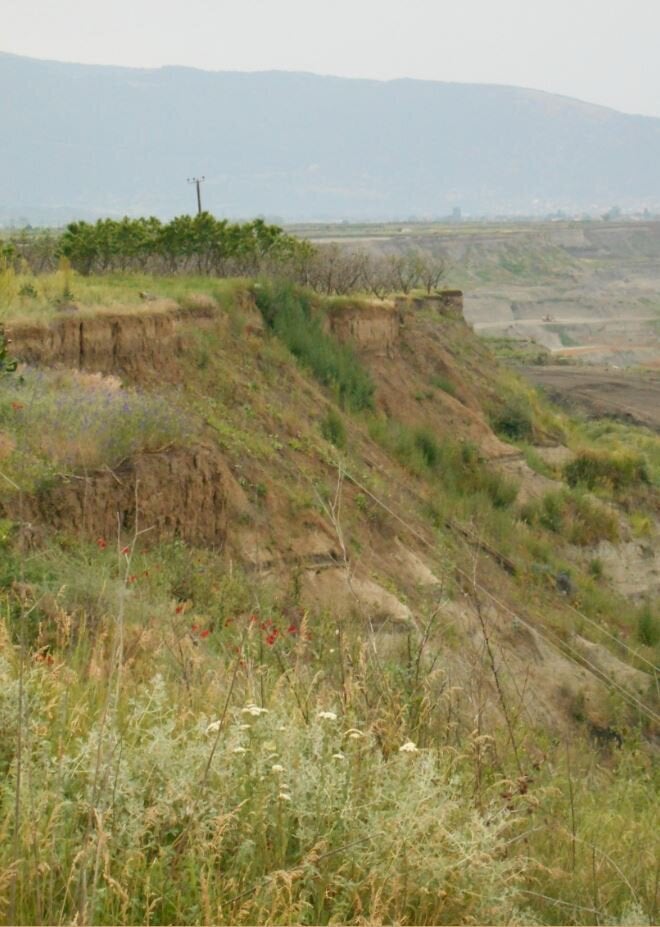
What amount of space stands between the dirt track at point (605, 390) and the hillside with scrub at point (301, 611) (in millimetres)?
6850

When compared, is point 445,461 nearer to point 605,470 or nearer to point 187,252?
point 605,470

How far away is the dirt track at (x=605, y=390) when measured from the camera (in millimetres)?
46125

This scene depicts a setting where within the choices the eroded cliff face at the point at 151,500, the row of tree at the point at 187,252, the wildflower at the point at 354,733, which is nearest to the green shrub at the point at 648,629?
the eroded cliff face at the point at 151,500

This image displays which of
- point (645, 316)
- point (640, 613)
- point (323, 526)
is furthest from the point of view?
point (645, 316)

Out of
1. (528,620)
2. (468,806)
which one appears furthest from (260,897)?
(528,620)

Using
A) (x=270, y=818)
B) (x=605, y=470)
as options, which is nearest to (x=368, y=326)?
(x=605, y=470)

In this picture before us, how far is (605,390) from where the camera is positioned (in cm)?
5156

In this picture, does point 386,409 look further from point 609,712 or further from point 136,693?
A: point 136,693

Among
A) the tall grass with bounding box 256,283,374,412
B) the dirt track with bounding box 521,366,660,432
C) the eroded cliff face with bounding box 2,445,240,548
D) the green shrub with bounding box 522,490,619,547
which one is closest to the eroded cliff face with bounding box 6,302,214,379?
the eroded cliff face with bounding box 2,445,240,548

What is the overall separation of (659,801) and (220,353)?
576 inches

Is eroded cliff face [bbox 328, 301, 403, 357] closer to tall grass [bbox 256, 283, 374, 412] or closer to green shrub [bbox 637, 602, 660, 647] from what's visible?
tall grass [bbox 256, 283, 374, 412]

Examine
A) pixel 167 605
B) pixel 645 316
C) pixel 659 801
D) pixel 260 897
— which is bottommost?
pixel 645 316

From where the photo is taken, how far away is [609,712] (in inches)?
714

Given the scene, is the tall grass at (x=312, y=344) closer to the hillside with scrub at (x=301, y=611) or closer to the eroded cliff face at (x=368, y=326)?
the hillside with scrub at (x=301, y=611)
